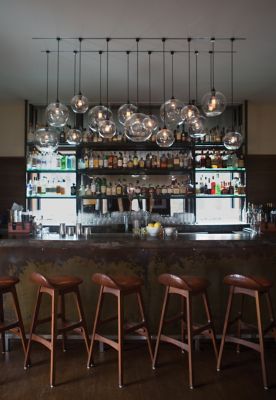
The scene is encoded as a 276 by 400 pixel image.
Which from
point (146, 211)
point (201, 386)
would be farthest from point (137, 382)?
point (146, 211)

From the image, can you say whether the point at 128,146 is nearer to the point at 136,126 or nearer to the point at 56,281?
the point at 136,126

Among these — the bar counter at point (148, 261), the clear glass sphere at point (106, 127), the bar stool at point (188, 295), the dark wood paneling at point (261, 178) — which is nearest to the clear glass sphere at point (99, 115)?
the clear glass sphere at point (106, 127)

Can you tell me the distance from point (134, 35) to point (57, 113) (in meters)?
1.14

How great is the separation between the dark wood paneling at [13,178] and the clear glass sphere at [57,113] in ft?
8.33

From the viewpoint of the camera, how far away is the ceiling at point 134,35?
3574 mm

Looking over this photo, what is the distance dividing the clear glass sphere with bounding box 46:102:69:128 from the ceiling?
0.69 meters

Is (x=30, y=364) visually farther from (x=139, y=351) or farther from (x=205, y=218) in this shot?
(x=205, y=218)

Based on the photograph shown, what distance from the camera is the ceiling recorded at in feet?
11.7

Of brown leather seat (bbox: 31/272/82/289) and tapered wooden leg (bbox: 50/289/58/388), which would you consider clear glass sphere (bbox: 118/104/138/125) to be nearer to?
brown leather seat (bbox: 31/272/82/289)

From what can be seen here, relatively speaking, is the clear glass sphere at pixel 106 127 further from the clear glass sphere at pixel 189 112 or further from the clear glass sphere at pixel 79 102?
the clear glass sphere at pixel 189 112

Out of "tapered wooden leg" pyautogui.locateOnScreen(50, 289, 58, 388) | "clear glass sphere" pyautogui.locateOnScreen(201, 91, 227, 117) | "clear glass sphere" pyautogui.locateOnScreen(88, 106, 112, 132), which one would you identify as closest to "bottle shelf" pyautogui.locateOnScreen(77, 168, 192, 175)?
"clear glass sphere" pyautogui.locateOnScreen(88, 106, 112, 132)

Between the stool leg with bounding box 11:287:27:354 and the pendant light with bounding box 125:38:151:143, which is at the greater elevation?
the pendant light with bounding box 125:38:151:143

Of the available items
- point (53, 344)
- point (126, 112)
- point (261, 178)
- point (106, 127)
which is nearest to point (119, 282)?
point (53, 344)

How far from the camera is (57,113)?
14.1 ft
